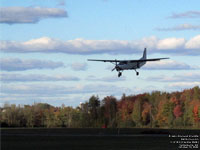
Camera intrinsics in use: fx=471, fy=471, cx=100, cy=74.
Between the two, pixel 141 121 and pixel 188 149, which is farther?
pixel 141 121

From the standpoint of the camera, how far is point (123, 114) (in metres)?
196

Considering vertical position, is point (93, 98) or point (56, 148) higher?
point (93, 98)

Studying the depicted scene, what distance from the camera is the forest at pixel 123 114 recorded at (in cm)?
17012

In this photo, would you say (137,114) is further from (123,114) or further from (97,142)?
(97,142)

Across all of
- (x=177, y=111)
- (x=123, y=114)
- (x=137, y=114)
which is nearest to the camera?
(x=177, y=111)

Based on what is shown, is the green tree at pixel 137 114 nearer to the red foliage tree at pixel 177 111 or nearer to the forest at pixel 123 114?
the forest at pixel 123 114

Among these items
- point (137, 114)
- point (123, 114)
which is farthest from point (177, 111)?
point (123, 114)

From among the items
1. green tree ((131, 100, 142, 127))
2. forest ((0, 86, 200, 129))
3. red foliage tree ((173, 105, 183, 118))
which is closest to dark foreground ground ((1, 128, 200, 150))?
forest ((0, 86, 200, 129))

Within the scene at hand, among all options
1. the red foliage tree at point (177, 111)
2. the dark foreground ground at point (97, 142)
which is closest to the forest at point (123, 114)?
the red foliage tree at point (177, 111)

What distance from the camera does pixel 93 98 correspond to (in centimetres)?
19012

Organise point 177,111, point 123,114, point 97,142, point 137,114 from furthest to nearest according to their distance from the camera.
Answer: point 123,114 < point 137,114 < point 177,111 < point 97,142

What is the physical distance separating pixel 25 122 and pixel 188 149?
132048 millimetres

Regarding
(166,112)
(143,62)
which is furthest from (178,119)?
(143,62)

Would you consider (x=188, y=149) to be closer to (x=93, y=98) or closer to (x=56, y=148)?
(x=56, y=148)
